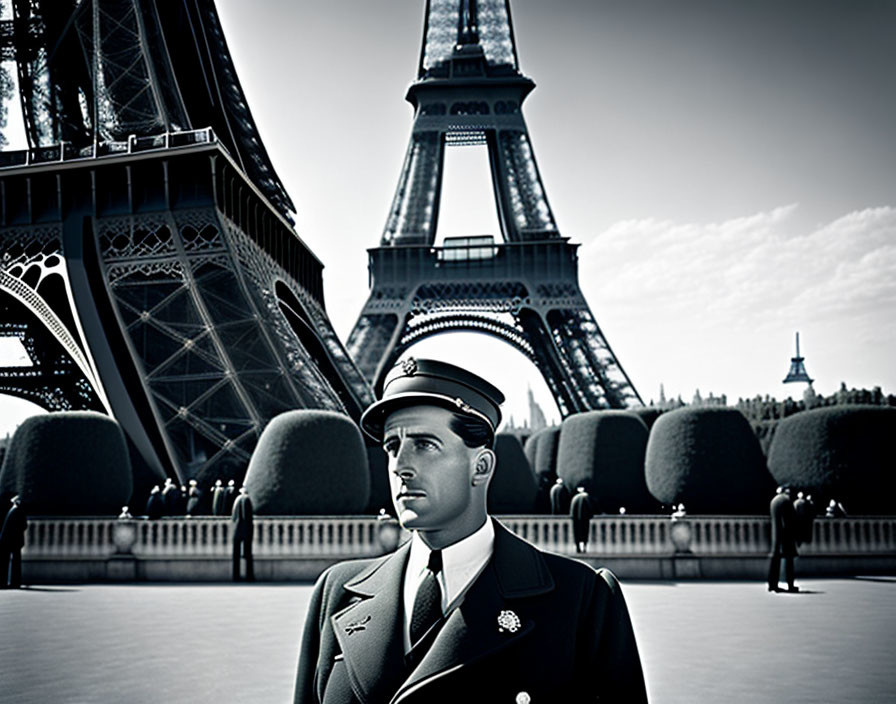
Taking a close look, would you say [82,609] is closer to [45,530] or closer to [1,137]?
[45,530]

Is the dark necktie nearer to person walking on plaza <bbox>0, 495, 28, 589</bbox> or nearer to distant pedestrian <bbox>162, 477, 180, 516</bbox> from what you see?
person walking on plaza <bbox>0, 495, 28, 589</bbox>

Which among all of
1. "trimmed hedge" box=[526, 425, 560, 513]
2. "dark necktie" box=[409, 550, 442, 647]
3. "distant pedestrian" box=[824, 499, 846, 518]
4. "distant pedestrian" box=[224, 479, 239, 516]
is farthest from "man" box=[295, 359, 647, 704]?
"trimmed hedge" box=[526, 425, 560, 513]

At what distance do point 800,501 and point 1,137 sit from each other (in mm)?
31656

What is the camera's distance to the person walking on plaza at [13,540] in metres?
15.0

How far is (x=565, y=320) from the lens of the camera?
4781cm

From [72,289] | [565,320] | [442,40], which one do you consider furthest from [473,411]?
[442,40]

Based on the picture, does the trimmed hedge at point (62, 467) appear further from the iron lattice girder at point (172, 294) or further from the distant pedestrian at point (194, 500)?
the iron lattice girder at point (172, 294)

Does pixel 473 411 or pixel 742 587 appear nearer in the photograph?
pixel 473 411

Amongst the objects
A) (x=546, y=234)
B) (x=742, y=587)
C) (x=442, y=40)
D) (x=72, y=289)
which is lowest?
(x=742, y=587)

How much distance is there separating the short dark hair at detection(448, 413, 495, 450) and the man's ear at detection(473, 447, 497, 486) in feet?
0.07

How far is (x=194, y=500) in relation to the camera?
22.9 metres

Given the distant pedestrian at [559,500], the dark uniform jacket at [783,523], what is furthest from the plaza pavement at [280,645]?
the distant pedestrian at [559,500]

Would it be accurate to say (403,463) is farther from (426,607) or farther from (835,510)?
(835,510)

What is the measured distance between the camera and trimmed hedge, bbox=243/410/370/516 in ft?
59.9
